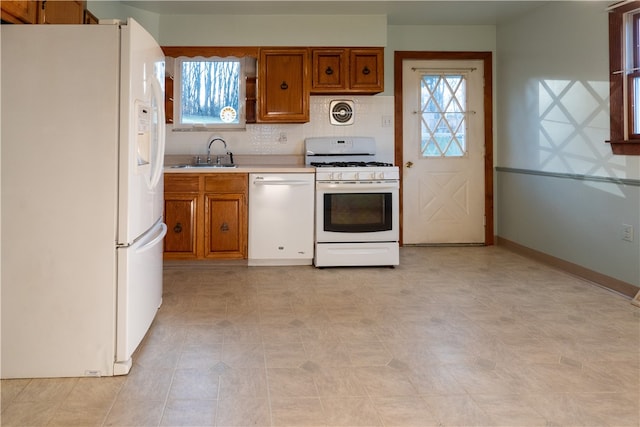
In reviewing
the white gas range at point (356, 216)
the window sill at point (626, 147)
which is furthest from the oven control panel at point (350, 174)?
the window sill at point (626, 147)

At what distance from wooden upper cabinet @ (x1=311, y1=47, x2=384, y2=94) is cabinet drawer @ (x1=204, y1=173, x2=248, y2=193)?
1147 millimetres

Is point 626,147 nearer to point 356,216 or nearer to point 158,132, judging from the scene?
point 356,216

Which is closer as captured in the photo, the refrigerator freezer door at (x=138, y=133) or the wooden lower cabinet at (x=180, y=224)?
the refrigerator freezer door at (x=138, y=133)

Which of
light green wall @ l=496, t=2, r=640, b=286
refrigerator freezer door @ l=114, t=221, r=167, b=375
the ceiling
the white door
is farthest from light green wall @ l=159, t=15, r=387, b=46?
refrigerator freezer door @ l=114, t=221, r=167, b=375

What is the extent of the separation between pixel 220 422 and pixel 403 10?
4192mm

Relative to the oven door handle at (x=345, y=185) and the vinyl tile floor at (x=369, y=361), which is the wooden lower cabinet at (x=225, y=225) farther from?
the oven door handle at (x=345, y=185)

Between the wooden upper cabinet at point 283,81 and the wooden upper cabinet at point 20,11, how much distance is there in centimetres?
253

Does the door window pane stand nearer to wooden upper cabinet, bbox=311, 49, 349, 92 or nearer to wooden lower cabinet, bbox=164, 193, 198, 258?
wooden upper cabinet, bbox=311, 49, 349, 92

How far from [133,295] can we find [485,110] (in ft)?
14.8

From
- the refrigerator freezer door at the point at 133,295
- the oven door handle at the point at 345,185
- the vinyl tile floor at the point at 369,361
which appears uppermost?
the oven door handle at the point at 345,185

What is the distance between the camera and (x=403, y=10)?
15.6 feet

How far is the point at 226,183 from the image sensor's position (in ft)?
14.5

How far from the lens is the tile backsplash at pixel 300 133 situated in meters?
4.97

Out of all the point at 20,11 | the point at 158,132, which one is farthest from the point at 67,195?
the point at 20,11
